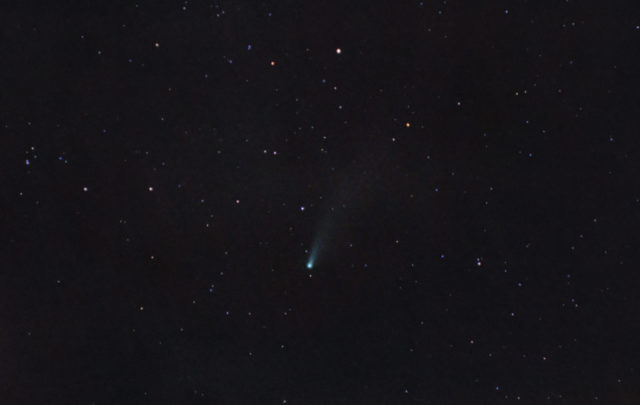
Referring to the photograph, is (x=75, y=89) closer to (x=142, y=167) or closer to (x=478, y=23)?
(x=142, y=167)

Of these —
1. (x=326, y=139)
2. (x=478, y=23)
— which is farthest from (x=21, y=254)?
(x=478, y=23)

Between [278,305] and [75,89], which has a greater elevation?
[75,89]

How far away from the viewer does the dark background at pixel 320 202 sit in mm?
518

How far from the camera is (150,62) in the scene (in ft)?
1.70

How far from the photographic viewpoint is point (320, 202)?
54 cm

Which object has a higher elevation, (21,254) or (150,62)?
(150,62)

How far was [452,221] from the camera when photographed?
1.76ft

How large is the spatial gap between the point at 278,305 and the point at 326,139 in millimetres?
133

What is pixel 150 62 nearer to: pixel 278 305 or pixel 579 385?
pixel 278 305

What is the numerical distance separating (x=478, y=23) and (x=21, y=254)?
38 cm

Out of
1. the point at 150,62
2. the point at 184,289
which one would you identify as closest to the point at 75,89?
the point at 150,62

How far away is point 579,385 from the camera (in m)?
0.56

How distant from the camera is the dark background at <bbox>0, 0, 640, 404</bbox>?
1.70 ft

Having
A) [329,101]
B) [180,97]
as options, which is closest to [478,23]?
[329,101]
